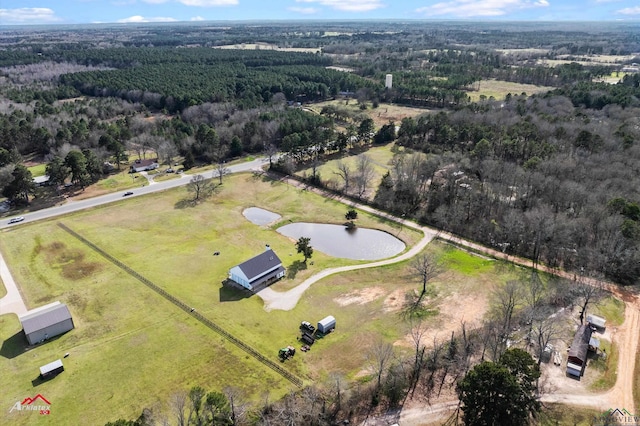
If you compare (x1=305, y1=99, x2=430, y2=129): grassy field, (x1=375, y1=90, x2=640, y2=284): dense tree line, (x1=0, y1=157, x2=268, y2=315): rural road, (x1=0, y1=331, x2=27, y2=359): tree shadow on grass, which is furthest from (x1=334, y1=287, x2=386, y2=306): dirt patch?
(x1=305, y1=99, x2=430, y2=129): grassy field

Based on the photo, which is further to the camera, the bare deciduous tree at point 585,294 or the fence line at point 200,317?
the bare deciduous tree at point 585,294

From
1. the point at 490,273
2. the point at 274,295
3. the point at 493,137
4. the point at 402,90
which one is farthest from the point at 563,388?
the point at 402,90

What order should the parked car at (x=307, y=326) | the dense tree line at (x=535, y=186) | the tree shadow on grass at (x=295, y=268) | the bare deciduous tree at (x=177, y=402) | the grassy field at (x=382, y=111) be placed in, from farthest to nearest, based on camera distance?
the grassy field at (x=382, y=111) → the dense tree line at (x=535, y=186) → the tree shadow on grass at (x=295, y=268) → the parked car at (x=307, y=326) → the bare deciduous tree at (x=177, y=402)

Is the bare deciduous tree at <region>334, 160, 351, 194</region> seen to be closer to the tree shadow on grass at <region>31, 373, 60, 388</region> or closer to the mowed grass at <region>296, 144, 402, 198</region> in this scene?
the mowed grass at <region>296, 144, 402, 198</region>

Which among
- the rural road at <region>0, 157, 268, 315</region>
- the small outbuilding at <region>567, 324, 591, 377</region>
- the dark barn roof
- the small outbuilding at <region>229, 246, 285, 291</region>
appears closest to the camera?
the small outbuilding at <region>567, 324, 591, 377</region>

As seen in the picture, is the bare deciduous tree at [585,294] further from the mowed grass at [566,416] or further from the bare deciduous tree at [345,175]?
the bare deciduous tree at [345,175]

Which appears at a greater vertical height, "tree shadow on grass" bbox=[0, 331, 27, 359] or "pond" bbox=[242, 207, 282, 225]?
"pond" bbox=[242, 207, 282, 225]

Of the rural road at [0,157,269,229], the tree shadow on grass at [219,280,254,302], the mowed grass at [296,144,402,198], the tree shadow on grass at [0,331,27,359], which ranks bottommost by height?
the tree shadow on grass at [0,331,27,359]

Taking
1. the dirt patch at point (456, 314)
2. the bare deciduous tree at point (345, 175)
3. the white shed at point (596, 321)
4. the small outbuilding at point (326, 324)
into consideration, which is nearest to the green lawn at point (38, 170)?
the bare deciduous tree at point (345, 175)
